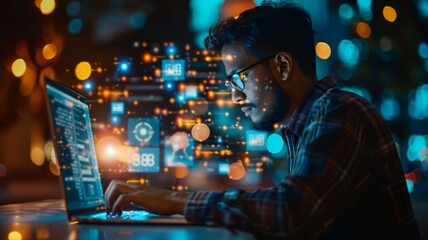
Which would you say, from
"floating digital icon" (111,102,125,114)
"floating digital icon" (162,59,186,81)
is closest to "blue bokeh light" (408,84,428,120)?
"floating digital icon" (162,59,186,81)

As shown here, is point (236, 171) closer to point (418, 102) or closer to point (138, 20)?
point (138, 20)

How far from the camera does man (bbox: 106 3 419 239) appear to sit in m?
0.70

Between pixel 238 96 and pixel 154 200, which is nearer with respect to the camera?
pixel 154 200

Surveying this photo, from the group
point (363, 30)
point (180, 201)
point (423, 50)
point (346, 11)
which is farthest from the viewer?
point (423, 50)

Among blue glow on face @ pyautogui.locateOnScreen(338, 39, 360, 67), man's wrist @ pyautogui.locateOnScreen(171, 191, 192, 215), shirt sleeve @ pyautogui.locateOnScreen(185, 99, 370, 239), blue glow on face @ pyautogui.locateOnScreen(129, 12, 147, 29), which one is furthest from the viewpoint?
blue glow on face @ pyautogui.locateOnScreen(338, 39, 360, 67)

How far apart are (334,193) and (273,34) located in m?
0.51

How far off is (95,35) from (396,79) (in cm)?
277

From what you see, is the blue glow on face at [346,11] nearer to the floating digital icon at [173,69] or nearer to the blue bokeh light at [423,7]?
the blue bokeh light at [423,7]

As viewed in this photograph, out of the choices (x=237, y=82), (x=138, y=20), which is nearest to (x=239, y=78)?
(x=237, y=82)

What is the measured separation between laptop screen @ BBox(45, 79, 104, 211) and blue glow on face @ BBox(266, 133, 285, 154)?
4.79ft

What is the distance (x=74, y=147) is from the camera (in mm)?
963

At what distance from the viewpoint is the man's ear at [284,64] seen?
1060mm

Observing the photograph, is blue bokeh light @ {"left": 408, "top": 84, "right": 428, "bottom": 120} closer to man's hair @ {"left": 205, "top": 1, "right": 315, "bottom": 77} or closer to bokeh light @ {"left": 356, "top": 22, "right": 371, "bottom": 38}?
bokeh light @ {"left": 356, "top": 22, "right": 371, "bottom": 38}

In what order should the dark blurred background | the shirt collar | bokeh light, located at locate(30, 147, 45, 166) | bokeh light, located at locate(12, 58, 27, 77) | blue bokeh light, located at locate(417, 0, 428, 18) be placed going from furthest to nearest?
blue bokeh light, located at locate(417, 0, 428, 18) < bokeh light, located at locate(30, 147, 45, 166) < bokeh light, located at locate(12, 58, 27, 77) < the dark blurred background < the shirt collar
